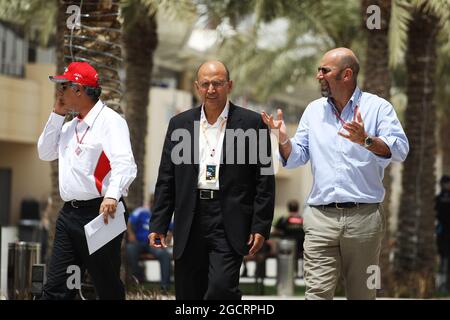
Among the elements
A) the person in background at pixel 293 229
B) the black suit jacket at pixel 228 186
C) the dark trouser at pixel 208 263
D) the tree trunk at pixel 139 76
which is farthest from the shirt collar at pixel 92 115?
the person in background at pixel 293 229

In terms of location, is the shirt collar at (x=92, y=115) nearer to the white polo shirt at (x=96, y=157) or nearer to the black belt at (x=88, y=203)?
the white polo shirt at (x=96, y=157)

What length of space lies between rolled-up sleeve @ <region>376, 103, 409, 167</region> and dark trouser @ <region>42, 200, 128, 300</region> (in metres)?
1.82

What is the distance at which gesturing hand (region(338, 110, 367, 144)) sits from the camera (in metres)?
5.91

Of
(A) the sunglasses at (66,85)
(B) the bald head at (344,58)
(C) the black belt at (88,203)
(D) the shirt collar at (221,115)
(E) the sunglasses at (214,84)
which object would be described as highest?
(B) the bald head at (344,58)

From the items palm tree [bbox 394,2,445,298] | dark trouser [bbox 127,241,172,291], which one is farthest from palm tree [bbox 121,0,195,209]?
palm tree [bbox 394,2,445,298]

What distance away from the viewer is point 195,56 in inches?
1623

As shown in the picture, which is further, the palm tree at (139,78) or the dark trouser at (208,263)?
the palm tree at (139,78)

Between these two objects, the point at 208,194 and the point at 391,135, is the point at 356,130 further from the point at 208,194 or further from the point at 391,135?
the point at 208,194

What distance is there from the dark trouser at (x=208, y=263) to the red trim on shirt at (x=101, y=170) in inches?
29.5

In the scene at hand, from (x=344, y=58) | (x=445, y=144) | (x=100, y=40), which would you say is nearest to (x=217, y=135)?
(x=344, y=58)

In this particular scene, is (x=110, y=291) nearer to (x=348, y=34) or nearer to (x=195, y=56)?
(x=348, y=34)

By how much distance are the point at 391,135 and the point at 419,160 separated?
406 inches

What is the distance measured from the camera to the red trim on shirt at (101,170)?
6.72 metres
